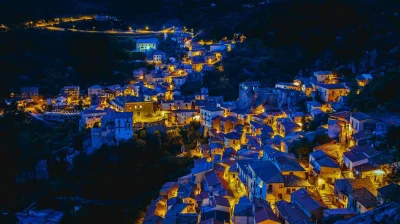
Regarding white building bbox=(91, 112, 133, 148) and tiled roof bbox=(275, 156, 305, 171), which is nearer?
tiled roof bbox=(275, 156, 305, 171)

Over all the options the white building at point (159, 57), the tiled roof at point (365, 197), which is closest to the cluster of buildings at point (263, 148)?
the tiled roof at point (365, 197)

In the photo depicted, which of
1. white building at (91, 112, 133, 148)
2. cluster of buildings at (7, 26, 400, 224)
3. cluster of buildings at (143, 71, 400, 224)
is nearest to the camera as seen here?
cluster of buildings at (143, 71, 400, 224)

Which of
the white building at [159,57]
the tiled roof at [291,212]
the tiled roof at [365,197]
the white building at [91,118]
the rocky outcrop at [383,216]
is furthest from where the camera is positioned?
the white building at [159,57]

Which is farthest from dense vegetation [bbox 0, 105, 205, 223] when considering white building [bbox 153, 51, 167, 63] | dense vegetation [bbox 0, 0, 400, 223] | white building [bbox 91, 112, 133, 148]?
white building [bbox 153, 51, 167, 63]

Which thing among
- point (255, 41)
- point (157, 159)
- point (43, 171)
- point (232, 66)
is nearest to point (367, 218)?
point (157, 159)

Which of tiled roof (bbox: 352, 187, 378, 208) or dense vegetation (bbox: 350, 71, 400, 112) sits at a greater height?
dense vegetation (bbox: 350, 71, 400, 112)

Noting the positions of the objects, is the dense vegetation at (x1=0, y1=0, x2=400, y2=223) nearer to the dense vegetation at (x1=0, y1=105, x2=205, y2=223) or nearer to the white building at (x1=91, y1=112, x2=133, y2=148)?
the dense vegetation at (x1=0, y1=105, x2=205, y2=223)

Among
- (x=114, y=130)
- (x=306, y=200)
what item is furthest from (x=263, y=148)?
(x=114, y=130)

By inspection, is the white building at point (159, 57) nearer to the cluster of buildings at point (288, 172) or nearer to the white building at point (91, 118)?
the white building at point (91, 118)

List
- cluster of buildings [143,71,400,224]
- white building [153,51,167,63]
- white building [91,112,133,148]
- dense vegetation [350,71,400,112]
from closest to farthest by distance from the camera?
cluster of buildings [143,71,400,224] → dense vegetation [350,71,400,112] → white building [91,112,133,148] → white building [153,51,167,63]

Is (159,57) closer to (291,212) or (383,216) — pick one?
(291,212)
